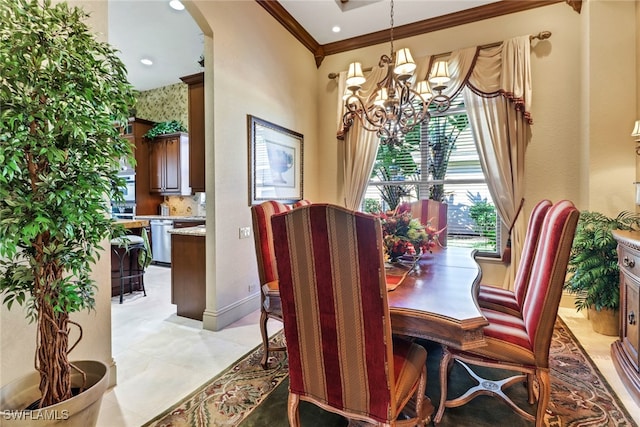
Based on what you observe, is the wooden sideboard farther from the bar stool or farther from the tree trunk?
the bar stool

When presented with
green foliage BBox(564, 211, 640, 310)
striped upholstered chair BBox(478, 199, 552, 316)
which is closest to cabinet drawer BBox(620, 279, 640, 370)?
green foliage BBox(564, 211, 640, 310)

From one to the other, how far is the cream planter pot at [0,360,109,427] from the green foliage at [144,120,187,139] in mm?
5332

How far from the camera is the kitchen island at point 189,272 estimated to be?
3096 mm

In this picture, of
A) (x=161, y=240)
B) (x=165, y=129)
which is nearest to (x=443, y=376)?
(x=161, y=240)

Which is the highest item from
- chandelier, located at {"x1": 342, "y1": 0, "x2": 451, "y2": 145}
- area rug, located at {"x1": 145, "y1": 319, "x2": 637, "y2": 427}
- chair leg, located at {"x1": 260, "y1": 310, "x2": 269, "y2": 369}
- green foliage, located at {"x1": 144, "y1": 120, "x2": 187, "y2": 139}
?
green foliage, located at {"x1": 144, "y1": 120, "x2": 187, "y2": 139}

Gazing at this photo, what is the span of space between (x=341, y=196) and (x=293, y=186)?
91 cm

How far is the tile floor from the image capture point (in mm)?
1833

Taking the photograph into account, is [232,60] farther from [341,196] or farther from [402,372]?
[402,372]

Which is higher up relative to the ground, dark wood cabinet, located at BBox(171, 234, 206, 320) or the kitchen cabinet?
the kitchen cabinet

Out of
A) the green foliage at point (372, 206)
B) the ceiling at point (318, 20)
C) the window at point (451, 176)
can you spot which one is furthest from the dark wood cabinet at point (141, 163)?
the window at point (451, 176)

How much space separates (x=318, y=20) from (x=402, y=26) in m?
1.15

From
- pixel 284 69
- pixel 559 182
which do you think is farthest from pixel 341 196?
pixel 559 182

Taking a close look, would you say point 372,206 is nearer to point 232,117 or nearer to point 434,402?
point 232,117

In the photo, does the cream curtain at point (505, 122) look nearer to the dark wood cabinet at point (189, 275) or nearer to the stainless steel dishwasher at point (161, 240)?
the dark wood cabinet at point (189, 275)
